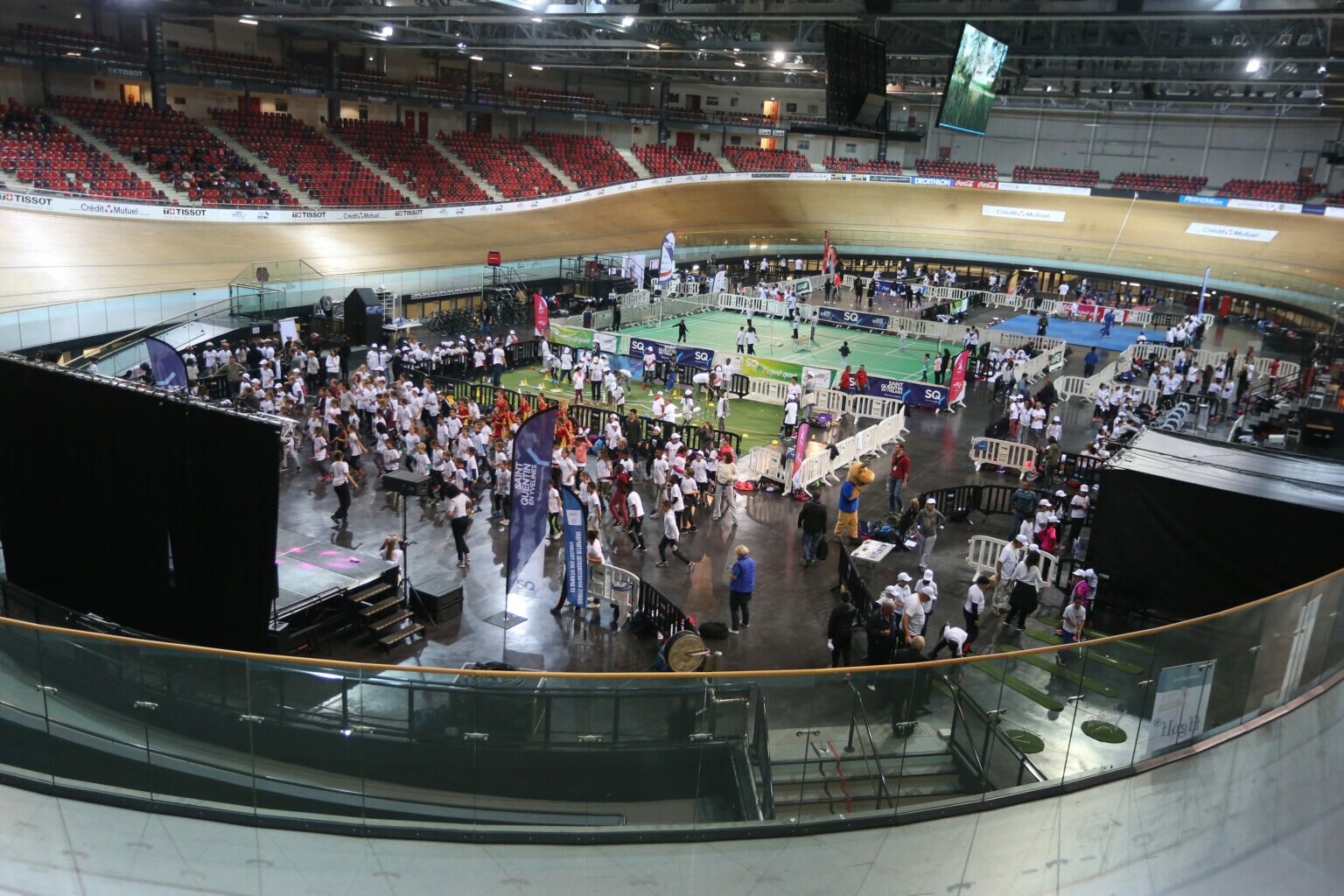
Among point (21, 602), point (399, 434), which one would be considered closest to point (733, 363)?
point (399, 434)

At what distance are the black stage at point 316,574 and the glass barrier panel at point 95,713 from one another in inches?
156

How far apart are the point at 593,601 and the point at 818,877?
7456mm

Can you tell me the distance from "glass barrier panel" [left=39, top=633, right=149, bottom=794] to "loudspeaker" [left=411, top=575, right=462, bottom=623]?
19.9ft

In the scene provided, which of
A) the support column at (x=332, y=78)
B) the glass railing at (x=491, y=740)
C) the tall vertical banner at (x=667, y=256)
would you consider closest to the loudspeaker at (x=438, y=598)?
the glass railing at (x=491, y=740)

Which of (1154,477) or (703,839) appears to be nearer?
(703,839)

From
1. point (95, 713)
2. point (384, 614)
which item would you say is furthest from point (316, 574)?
point (95, 713)

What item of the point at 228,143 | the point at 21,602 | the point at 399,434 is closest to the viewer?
the point at 21,602

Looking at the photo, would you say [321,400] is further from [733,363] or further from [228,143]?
[228,143]

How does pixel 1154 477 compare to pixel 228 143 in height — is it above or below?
below

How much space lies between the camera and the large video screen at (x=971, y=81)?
70.4 ft

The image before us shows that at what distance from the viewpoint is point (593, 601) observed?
14.6 meters

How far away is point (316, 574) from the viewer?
13398mm

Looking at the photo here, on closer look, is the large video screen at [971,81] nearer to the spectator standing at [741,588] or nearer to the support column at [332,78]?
the spectator standing at [741,588]

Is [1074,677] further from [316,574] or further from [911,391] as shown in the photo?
[911,391]
